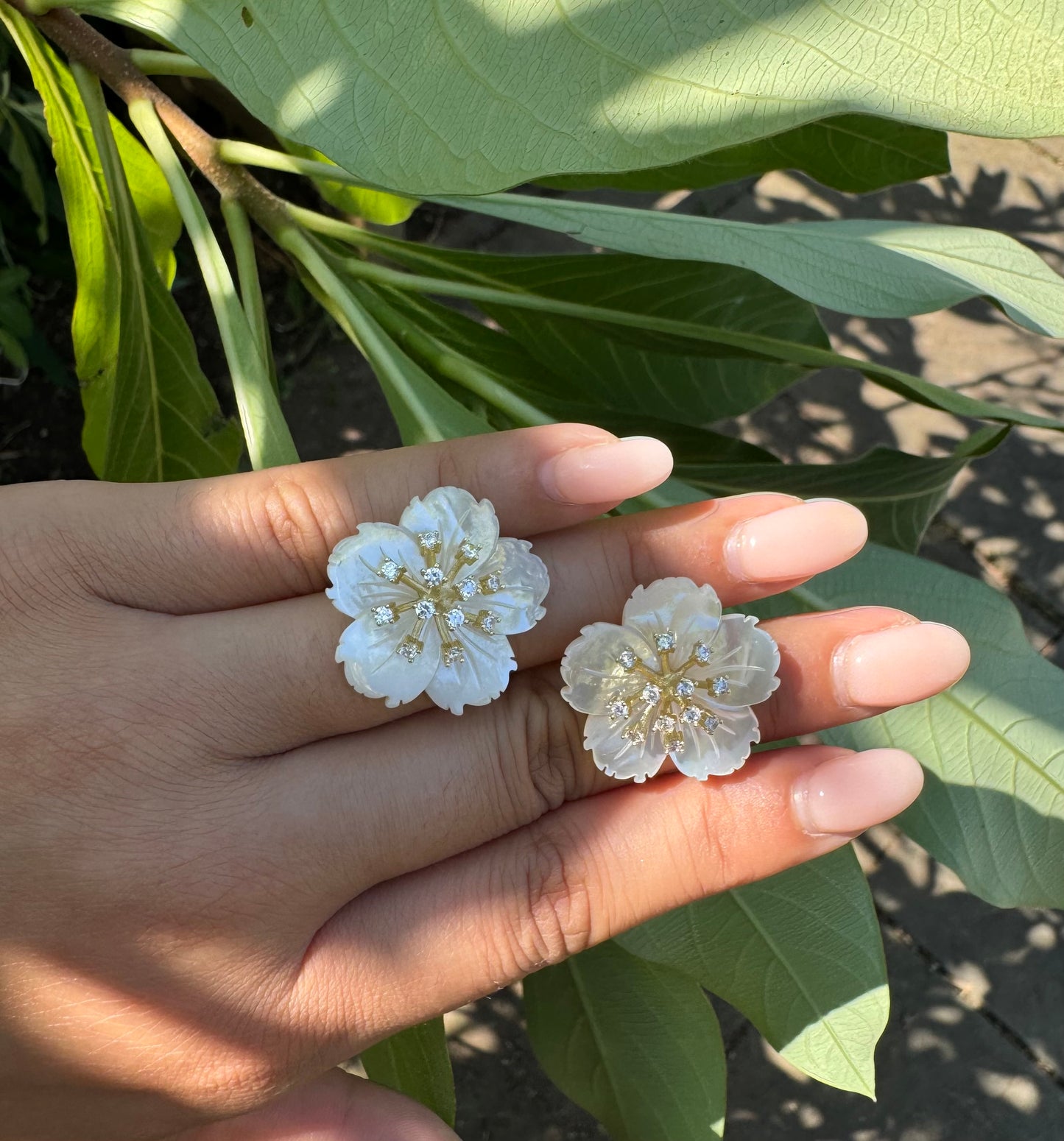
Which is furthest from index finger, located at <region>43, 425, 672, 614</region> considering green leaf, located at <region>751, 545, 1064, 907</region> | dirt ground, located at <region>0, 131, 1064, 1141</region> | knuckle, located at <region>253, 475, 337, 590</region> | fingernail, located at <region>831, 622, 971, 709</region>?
dirt ground, located at <region>0, 131, 1064, 1141</region>

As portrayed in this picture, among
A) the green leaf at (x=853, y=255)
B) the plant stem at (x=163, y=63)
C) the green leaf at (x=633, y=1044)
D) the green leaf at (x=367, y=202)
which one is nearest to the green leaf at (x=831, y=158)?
the green leaf at (x=853, y=255)

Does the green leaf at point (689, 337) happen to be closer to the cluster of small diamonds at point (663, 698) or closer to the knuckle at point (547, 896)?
the cluster of small diamonds at point (663, 698)

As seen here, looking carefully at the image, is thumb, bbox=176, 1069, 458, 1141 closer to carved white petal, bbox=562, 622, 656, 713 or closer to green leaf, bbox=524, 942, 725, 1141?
green leaf, bbox=524, 942, 725, 1141

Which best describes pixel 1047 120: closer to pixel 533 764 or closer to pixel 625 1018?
pixel 533 764

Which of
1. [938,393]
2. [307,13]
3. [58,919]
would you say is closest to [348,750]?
[58,919]

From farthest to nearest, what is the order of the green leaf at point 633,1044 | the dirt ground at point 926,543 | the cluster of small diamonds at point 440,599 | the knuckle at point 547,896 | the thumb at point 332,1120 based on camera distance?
1. the dirt ground at point 926,543
2. the green leaf at point 633,1044
3. the thumb at point 332,1120
4. the knuckle at point 547,896
5. the cluster of small diamonds at point 440,599

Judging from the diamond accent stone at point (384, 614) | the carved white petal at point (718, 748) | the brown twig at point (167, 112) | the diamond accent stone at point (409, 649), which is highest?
the brown twig at point (167, 112)

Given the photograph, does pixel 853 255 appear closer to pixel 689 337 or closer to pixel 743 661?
pixel 689 337
